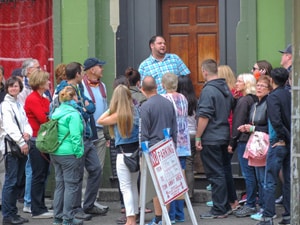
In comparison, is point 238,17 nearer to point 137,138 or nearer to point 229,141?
point 229,141

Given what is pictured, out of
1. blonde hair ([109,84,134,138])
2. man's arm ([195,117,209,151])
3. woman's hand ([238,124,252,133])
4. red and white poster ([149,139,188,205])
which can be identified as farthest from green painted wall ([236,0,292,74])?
red and white poster ([149,139,188,205])

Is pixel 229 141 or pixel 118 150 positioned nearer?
pixel 118 150

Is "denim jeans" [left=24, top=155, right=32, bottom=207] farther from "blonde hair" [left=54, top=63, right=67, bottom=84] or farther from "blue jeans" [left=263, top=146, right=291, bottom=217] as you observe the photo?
"blue jeans" [left=263, top=146, right=291, bottom=217]

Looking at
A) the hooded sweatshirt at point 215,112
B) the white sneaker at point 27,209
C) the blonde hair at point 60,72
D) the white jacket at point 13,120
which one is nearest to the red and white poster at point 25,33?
the blonde hair at point 60,72

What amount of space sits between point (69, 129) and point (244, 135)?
7.53 ft

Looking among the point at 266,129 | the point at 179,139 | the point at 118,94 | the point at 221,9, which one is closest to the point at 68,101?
the point at 118,94

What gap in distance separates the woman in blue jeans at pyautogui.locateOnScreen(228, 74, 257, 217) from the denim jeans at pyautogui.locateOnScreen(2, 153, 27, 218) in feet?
8.86

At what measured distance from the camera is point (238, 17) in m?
13.7

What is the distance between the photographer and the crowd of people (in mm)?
11156

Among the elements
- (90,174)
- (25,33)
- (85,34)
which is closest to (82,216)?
(90,174)

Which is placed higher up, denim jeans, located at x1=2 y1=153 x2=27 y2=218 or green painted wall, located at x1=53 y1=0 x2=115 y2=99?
green painted wall, located at x1=53 y1=0 x2=115 y2=99

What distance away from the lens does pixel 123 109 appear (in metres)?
11.2

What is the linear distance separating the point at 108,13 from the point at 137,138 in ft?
10.9

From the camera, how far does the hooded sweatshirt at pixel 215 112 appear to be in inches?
468
